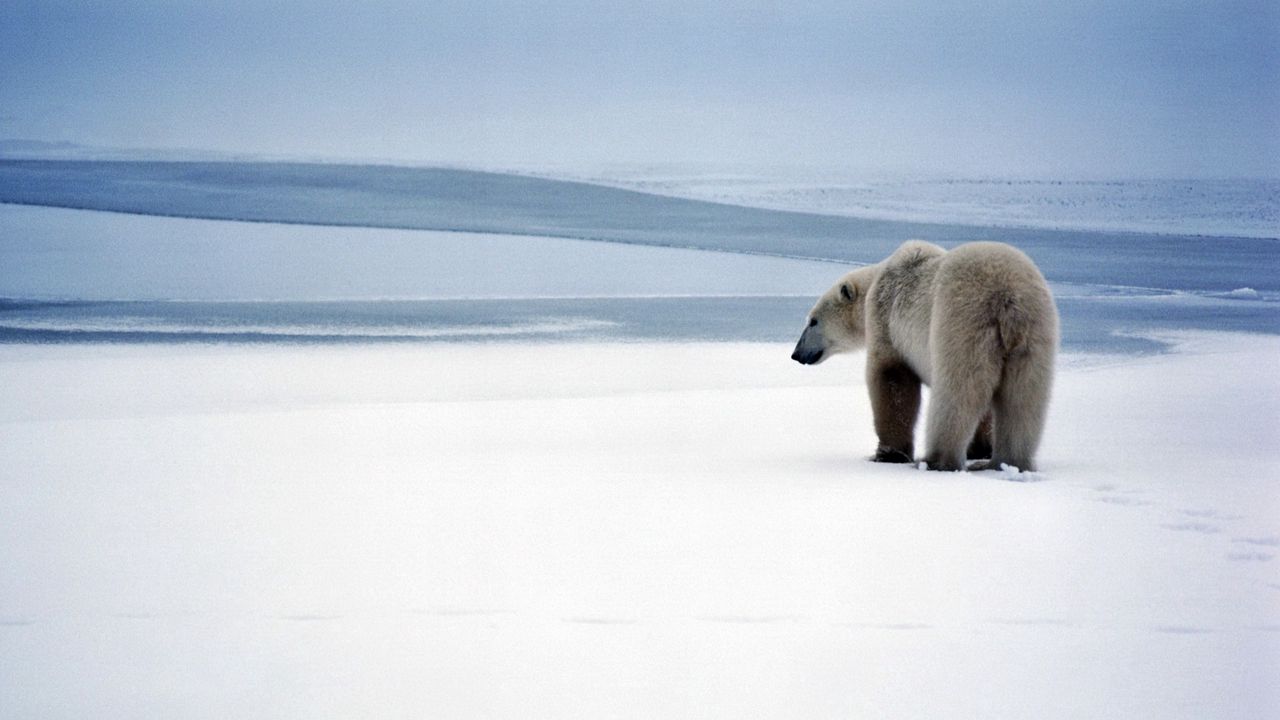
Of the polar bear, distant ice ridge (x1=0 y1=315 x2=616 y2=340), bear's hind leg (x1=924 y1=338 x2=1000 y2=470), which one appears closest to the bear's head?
the polar bear

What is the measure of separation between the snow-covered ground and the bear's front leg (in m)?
0.18

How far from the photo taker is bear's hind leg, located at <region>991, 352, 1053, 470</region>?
3715 millimetres

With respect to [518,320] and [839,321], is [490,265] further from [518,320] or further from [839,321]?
[839,321]

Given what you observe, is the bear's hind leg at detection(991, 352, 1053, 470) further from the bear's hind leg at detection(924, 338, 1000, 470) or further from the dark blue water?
the dark blue water

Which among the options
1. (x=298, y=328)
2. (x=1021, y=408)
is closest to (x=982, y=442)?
(x=1021, y=408)

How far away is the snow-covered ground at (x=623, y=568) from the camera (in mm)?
2154

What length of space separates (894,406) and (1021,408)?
60 cm

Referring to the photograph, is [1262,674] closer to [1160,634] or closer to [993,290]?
[1160,634]

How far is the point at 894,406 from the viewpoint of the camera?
14.1 ft

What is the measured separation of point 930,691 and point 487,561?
121cm

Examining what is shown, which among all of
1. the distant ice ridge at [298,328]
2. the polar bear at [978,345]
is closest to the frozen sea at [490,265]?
the distant ice ridge at [298,328]

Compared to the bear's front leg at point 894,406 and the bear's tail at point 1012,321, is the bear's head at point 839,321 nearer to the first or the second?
the bear's front leg at point 894,406

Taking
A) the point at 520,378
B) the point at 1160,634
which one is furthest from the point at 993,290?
the point at 520,378

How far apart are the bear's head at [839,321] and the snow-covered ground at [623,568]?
0.37m
